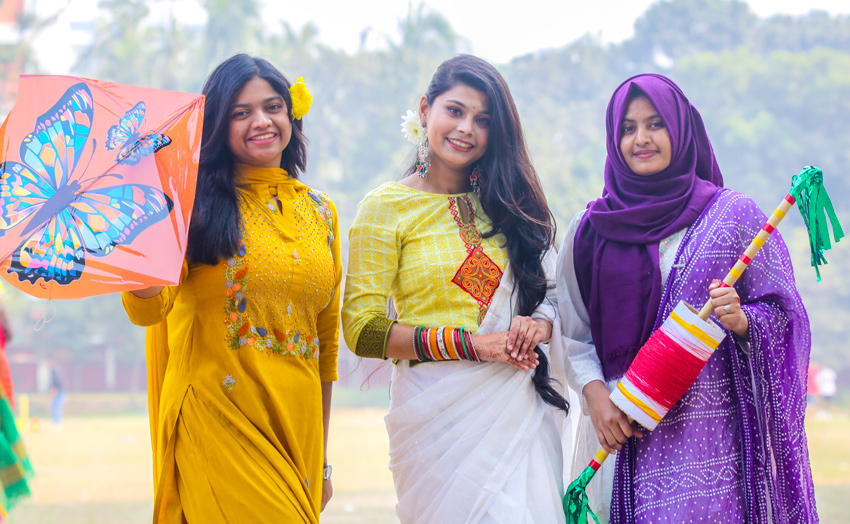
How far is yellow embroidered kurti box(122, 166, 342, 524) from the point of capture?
8.30 ft

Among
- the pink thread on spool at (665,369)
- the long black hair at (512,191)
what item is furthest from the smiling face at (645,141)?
the pink thread on spool at (665,369)

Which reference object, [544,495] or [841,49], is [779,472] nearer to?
[544,495]

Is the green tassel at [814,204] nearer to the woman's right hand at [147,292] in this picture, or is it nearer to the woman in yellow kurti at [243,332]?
the woman in yellow kurti at [243,332]

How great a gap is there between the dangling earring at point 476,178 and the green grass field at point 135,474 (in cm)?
250

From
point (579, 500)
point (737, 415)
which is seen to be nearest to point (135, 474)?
point (579, 500)

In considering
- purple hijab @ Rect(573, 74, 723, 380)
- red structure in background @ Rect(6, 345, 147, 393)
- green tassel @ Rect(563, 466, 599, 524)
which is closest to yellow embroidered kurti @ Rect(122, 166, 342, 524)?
green tassel @ Rect(563, 466, 599, 524)

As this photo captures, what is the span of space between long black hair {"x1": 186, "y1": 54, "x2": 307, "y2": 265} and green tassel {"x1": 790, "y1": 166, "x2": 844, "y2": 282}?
1.63m

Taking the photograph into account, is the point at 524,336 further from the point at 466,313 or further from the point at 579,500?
the point at 579,500

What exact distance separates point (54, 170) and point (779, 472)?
88.2 inches

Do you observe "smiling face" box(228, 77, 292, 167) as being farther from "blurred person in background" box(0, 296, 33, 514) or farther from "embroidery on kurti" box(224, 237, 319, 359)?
"blurred person in background" box(0, 296, 33, 514)

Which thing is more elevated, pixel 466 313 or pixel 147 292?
pixel 147 292

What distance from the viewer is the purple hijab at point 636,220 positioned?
272cm

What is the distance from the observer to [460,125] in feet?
9.85

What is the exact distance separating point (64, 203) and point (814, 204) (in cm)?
208
